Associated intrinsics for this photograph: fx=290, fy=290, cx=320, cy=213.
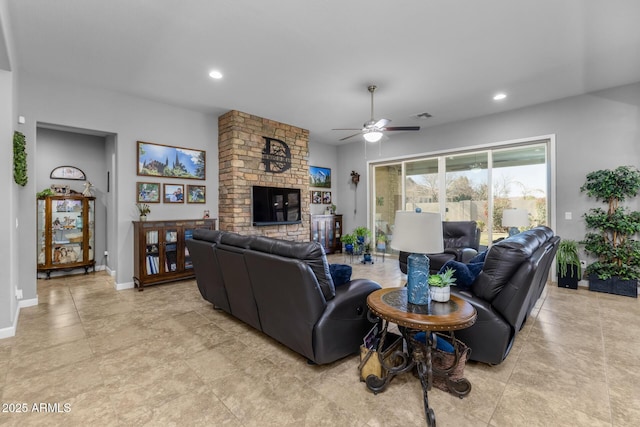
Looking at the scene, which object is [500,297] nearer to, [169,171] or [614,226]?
[614,226]

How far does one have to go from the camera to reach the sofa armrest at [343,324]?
2.06 metres

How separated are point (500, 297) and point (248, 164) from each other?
4465 mm

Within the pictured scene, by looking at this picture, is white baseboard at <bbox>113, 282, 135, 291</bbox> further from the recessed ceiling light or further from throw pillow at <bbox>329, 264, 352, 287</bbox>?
throw pillow at <bbox>329, 264, 352, 287</bbox>

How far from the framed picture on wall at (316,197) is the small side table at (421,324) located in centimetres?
551

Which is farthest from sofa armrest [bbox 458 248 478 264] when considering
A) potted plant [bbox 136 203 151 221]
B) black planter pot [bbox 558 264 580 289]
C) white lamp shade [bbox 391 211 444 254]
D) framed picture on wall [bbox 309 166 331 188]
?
potted plant [bbox 136 203 151 221]

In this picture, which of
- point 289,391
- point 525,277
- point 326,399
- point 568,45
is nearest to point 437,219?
point 525,277

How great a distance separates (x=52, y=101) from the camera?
Result: 3924 mm

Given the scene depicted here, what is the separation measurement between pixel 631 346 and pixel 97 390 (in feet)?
14.0

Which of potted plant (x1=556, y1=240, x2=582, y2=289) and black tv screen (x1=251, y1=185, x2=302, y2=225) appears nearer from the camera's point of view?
potted plant (x1=556, y1=240, x2=582, y2=289)

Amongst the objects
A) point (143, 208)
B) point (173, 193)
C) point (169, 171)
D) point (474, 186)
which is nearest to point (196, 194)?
point (173, 193)

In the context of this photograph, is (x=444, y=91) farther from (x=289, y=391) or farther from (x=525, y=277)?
(x=289, y=391)

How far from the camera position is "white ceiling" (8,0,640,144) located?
103 inches

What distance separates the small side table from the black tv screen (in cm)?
382

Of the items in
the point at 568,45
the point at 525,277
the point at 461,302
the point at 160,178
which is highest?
the point at 568,45
